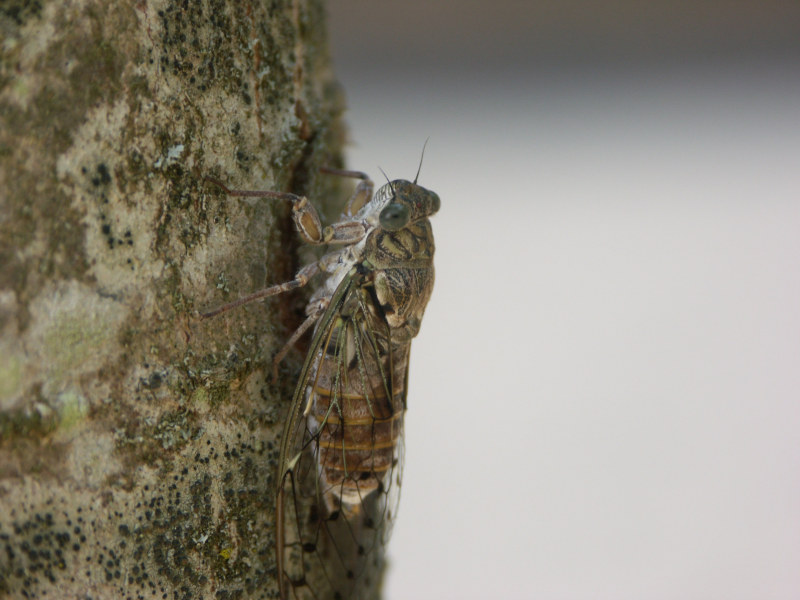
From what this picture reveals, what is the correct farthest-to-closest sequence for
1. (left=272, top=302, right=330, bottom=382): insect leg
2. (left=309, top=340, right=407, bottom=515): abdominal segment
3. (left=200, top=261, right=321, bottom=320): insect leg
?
(left=309, top=340, right=407, bottom=515): abdominal segment → (left=272, top=302, right=330, bottom=382): insect leg → (left=200, top=261, right=321, bottom=320): insect leg

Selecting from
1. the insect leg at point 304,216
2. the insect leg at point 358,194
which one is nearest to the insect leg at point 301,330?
the insect leg at point 304,216

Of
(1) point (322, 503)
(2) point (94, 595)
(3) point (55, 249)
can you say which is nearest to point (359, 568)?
(1) point (322, 503)

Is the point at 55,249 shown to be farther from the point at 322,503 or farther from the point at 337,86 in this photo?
the point at 337,86

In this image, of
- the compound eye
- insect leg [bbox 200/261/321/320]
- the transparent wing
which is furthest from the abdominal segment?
the compound eye

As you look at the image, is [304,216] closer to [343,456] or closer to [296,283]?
[296,283]

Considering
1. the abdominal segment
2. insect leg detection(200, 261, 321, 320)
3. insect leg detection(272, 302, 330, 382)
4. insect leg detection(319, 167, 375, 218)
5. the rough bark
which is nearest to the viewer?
the rough bark

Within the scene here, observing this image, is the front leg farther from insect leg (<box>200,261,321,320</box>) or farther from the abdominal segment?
the abdominal segment

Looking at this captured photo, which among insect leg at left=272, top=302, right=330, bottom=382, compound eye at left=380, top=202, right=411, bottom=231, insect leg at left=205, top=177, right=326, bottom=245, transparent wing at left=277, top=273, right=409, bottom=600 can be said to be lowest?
transparent wing at left=277, top=273, right=409, bottom=600
